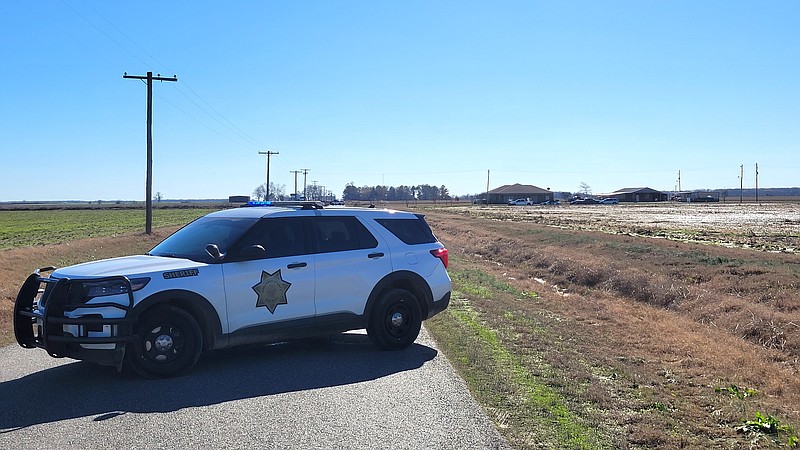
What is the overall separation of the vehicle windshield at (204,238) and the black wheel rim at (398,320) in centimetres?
210

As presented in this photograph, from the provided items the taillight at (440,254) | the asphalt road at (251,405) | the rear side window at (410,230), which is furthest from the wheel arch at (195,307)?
the taillight at (440,254)

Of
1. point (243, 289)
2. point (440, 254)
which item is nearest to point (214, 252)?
point (243, 289)

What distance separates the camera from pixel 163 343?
25.1ft

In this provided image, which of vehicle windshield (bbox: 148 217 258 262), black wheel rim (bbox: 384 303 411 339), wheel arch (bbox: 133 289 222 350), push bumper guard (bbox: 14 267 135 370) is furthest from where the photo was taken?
black wheel rim (bbox: 384 303 411 339)

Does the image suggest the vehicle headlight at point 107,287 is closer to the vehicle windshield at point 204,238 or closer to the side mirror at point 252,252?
the vehicle windshield at point 204,238

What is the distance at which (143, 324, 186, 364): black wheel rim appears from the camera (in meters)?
7.58

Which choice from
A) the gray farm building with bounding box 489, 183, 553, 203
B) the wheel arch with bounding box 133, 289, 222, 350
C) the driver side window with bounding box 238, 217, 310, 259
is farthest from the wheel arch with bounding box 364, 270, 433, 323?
the gray farm building with bounding box 489, 183, 553, 203

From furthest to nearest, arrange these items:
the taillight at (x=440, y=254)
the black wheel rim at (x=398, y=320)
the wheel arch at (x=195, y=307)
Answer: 1. the taillight at (x=440, y=254)
2. the black wheel rim at (x=398, y=320)
3. the wheel arch at (x=195, y=307)

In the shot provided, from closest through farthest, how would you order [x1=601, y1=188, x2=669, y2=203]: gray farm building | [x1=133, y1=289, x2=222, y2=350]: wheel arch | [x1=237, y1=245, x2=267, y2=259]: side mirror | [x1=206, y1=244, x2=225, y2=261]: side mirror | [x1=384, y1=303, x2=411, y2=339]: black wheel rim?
[x1=133, y1=289, x2=222, y2=350]: wheel arch → [x1=206, y1=244, x2=225, y2=261]: side mirror → [x1=237, y1=245, x2=267, y2=259]: side mirror → [x1=384, y1=303, x2=411, y2=339]: black wheel rim → [x1=601, y1=188, x2=669, y2=203]: gray farm building

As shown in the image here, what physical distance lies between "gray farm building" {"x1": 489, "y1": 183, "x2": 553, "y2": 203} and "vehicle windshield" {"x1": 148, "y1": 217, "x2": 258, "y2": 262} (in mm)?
169034

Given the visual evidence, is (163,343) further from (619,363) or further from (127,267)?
(619,363)

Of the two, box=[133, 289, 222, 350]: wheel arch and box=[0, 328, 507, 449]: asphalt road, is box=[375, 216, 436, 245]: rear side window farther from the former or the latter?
box=[133, 289, 222, 350]: wheel arch

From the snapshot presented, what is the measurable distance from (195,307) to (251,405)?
1591mm

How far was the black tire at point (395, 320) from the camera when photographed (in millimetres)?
9258
